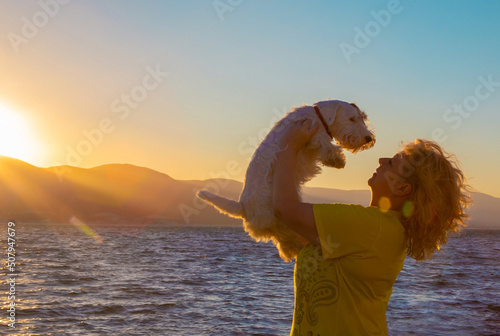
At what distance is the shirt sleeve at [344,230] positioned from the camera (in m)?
2.25

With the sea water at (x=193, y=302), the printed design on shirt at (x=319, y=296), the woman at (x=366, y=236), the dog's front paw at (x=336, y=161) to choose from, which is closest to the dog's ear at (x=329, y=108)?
the dog's front paw at (x=336, y=161)

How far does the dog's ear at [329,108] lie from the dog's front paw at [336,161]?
0.27 meters

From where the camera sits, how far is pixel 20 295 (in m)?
17.3

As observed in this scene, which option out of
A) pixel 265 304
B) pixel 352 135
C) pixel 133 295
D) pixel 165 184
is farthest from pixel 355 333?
pixel 165 184

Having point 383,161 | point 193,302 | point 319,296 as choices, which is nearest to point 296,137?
point 383,161

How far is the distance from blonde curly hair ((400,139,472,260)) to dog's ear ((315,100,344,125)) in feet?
3.57

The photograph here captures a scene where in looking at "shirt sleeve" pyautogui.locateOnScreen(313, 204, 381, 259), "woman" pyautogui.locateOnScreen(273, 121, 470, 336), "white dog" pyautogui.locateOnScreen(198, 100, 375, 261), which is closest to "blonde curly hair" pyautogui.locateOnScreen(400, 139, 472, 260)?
"woman" pyautogui.locateOnScreen(273, 121, 470, 336)

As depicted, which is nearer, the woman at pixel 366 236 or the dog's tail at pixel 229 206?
the woman at pixel 366 236

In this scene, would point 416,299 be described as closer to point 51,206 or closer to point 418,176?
point 418,176

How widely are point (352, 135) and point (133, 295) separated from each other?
15776 mm

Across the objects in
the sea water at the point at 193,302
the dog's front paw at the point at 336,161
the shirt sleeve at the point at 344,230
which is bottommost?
the sea water at the point at 193,302

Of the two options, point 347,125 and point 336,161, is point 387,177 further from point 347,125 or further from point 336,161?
point 347,125

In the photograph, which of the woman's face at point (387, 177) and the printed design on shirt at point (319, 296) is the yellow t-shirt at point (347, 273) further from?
the woman's face at point (387, 177)

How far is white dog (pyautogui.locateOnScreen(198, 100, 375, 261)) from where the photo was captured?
307 cm
